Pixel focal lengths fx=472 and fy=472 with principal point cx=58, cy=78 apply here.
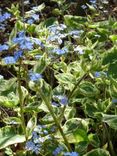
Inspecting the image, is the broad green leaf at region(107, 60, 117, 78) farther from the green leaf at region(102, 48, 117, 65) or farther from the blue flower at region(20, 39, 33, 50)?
the blue flower at region(20, 39, 33, 50)

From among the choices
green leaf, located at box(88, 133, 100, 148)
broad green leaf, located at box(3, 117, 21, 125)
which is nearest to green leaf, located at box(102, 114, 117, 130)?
green leaf, located at box(88, 133, 100, 148)

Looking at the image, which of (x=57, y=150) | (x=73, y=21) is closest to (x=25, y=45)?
(x=57, y=150)

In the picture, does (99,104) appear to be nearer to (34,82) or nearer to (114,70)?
(114,70)

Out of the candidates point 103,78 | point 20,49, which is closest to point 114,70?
point 103,78

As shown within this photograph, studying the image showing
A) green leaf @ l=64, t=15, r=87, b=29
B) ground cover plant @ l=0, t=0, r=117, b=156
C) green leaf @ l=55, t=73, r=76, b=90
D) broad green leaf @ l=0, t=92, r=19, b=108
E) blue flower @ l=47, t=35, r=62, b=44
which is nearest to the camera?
ground cover plant @ l=0, t=0, r=117, b=156

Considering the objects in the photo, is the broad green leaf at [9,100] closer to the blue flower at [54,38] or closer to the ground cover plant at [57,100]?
the ground cover plant at [57,100]

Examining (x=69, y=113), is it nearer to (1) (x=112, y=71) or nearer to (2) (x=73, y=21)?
(1) (x=112, y=71)

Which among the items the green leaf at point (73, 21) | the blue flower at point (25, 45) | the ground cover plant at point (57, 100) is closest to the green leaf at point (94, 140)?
the ground cover plant at point (57, 100)

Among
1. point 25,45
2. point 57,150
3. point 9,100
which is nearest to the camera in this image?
point 25,45

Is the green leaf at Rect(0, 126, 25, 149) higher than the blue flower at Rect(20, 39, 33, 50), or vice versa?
the blue flower at Rect(20, 39, 33, 50)
